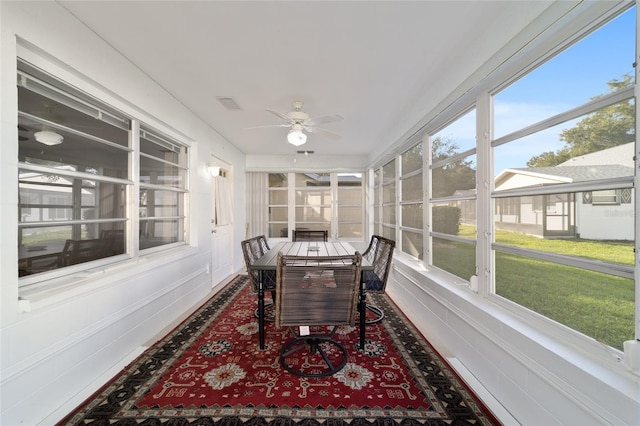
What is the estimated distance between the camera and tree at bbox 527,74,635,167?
3.59 feet

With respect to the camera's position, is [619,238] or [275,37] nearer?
[619,238]

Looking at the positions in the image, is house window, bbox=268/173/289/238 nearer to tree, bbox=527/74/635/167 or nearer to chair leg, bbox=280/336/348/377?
chair leg, bbox=280/336/348/377

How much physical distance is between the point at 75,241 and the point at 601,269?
10.8 feet

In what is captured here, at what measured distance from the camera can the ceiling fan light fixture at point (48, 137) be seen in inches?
64.8

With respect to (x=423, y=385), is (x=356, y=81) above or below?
above

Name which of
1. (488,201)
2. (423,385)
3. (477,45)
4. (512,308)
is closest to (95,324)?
(423,385)

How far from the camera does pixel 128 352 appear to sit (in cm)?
219

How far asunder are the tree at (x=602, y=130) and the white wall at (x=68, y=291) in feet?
9.95

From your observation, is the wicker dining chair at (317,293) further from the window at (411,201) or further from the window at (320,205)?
the window at (320,205)

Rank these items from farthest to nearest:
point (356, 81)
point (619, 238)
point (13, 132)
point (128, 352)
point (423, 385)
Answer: point (356, 81) → point (128, 352) → point (423, 385) → point (13, 132) → point (619, 238)

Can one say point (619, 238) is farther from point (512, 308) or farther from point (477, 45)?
point (477, 45)

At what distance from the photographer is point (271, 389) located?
1.78m

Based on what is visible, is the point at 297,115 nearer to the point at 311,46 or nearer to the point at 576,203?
the point at 311,46

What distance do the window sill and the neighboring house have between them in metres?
3.06
